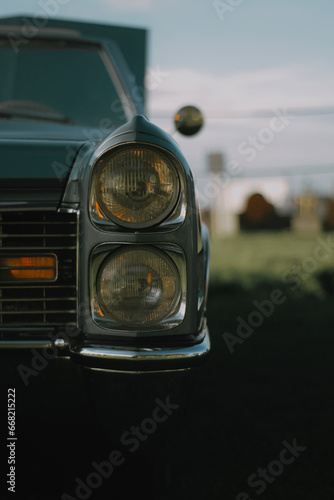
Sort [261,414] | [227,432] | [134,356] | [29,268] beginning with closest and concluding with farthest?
[134,356] → [29,268] → [227,432] → [261,414]

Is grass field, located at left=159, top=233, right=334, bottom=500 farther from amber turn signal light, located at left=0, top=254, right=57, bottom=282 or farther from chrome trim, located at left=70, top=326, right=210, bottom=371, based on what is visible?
amber turn signal light, located at left=0, top=254, right=57, bottom=282

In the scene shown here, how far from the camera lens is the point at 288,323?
18.2 ft

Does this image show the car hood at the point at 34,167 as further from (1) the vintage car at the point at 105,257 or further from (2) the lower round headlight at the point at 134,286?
(2) the lower round headlight at the point at 134,286

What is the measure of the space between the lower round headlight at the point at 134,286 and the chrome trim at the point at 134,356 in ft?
0.27

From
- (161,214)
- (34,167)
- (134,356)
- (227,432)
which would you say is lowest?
(227,432)

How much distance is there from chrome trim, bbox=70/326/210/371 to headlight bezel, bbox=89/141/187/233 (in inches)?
12.8

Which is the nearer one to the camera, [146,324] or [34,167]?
[146,324]

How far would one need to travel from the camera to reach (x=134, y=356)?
4.76 ft

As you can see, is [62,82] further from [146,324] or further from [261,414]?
[261,414]

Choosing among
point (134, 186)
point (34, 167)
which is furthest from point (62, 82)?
point (134, 186)

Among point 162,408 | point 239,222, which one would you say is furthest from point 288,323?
point 239,222

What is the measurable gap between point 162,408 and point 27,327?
447mm

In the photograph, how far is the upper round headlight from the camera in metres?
1.50

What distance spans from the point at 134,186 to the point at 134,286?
275 mm
